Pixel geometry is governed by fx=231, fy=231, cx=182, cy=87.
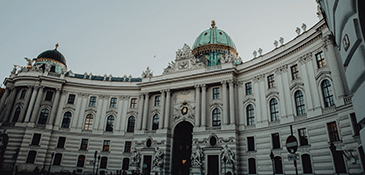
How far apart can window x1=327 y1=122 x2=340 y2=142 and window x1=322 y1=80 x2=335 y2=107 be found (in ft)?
6.51

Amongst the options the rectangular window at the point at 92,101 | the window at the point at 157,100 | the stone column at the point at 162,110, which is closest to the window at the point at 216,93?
the stone column at the point at 162,110

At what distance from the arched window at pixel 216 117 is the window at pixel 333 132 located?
14.2 m

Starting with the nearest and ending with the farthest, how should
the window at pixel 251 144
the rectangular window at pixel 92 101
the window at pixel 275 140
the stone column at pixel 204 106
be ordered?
the window at pixel 275 140, the window at pixel 251 144, the stone column at pixel 204 106, the rectangular window at pixel 92 101

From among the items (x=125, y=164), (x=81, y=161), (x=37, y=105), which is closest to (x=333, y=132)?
(x=125, y=164)

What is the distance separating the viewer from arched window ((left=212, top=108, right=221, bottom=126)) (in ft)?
109

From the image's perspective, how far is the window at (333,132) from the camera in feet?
68.9

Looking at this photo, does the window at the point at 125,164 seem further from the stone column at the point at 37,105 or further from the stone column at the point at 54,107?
the stone column at the point at 37,105

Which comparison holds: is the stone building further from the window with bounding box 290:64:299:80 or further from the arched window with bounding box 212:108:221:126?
the arched window with bounding box 212:108:221:126

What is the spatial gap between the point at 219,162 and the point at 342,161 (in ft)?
44.8

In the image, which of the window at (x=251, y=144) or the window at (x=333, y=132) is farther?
the window at (x=251, y=144)

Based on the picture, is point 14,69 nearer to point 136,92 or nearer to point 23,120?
point 23,120

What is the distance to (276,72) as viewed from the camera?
29.5 metres

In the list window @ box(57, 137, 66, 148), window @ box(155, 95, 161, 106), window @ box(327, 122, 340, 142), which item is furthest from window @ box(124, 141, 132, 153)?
window @ box(327, 122, 340, 142)

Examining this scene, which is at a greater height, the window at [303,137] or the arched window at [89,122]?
the arched window at [89,122]
